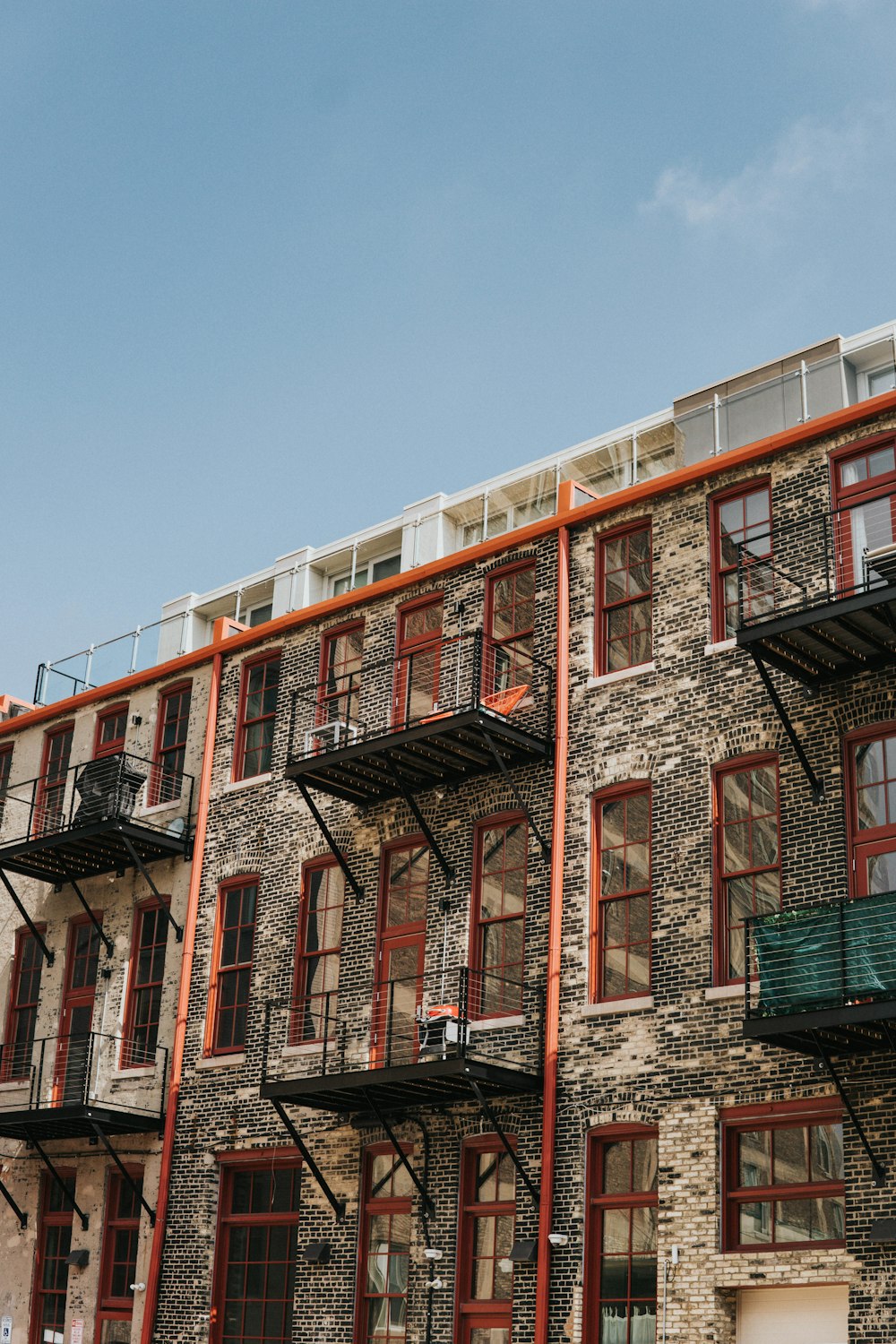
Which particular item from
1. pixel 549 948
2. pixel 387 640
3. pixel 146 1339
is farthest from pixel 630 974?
pixel 146 1339

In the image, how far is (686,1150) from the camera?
54.5ft

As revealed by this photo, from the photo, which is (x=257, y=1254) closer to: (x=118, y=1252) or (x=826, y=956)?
(x=118, y=1252)

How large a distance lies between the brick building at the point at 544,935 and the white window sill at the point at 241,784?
0.09 m

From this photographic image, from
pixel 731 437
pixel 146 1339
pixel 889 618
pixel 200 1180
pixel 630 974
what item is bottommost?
pixel 146 1339

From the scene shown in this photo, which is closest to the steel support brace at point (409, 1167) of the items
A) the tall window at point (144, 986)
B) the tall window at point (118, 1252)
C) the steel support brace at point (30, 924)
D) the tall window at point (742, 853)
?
the tall window at point (742, 853)

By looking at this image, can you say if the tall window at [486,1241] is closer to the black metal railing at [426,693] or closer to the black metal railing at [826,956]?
the black metal railing at [826,956]

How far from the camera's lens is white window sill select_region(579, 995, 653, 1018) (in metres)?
17.5

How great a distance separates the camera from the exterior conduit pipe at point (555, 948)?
1725 centimetres

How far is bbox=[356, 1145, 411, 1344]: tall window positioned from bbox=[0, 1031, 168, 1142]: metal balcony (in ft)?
12.8

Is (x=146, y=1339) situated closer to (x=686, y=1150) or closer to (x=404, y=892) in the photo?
(x=404, y=892)

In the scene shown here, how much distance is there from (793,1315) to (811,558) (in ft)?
25.0

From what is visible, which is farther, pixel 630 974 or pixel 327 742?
pixel 327 742

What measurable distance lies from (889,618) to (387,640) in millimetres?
8195

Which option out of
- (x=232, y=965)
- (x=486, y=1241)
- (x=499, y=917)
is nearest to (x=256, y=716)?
(x=232, y=965)
